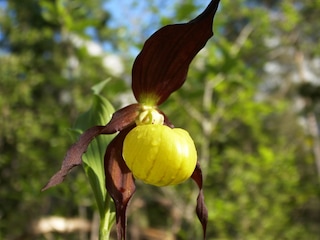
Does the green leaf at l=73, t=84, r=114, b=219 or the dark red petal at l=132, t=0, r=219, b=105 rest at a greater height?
the dark red petal at l=132, t=0, r=219, b=105

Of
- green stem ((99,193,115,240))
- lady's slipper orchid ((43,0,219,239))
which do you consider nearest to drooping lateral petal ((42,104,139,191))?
lady's slipper orchid ((43,0,219,239))

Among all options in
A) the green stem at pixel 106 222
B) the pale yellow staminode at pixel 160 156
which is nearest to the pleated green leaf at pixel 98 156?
the green stem at pixel 106 222

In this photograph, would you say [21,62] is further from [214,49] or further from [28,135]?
[214,49]

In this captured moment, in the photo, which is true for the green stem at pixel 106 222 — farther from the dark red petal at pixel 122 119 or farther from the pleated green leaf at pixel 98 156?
the dark red petal at pixel 122 119

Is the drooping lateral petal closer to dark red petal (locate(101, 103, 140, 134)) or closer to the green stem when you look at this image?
dark red petal (locate(101, 103, 140, 134))

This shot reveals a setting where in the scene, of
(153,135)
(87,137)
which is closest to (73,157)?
(87,137)

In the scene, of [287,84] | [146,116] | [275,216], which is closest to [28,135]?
[275,216]

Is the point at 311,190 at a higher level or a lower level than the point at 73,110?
lower
